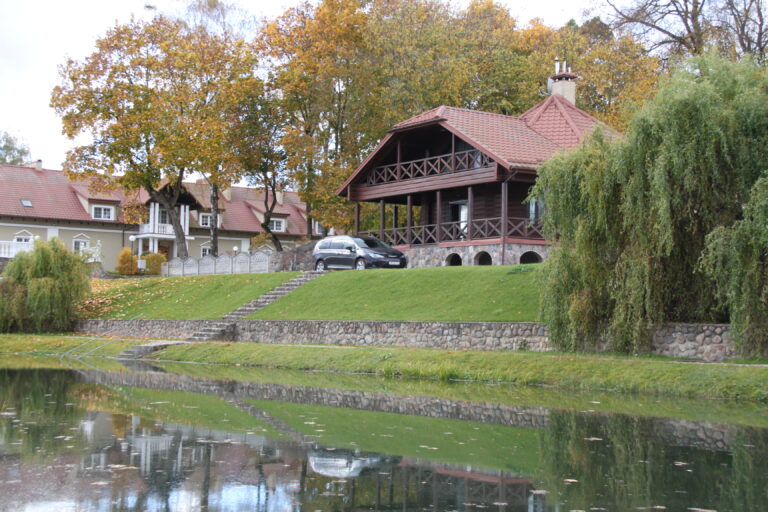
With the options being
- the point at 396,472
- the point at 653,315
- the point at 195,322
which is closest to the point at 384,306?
the point at 195,322

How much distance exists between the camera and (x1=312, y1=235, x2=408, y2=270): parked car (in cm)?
3369

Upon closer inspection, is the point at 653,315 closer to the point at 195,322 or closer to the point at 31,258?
the point at 195,322

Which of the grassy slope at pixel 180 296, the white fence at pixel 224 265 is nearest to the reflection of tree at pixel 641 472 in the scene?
the grassy slope at pixel 180 296

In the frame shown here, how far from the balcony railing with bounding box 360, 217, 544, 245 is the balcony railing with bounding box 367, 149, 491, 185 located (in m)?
2.26

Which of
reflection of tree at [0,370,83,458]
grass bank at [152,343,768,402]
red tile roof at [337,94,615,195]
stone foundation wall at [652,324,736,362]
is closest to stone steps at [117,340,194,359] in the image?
grass bank at [152,343,768,402]

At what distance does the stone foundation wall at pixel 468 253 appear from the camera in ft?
105

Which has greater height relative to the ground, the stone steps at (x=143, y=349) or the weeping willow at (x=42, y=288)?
the weeping willow at (x=42, y=288)

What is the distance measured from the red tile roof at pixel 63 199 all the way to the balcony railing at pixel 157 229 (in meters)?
1.75

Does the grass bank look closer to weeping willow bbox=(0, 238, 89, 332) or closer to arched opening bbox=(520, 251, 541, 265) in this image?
weeping willow bbox=(0, 238, 89, 332)

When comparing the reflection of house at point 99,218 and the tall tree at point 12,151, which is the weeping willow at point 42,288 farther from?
the tall tree at point 12,151

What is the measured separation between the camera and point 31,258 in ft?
112

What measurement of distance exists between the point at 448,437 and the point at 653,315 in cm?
928

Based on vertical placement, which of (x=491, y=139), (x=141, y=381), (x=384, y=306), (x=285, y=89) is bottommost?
(x=141, y=381)

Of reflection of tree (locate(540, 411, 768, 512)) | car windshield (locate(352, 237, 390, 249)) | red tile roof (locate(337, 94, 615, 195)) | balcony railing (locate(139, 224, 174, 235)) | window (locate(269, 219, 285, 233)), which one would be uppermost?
red tile roof (locate(337, 94, 615, 195))
